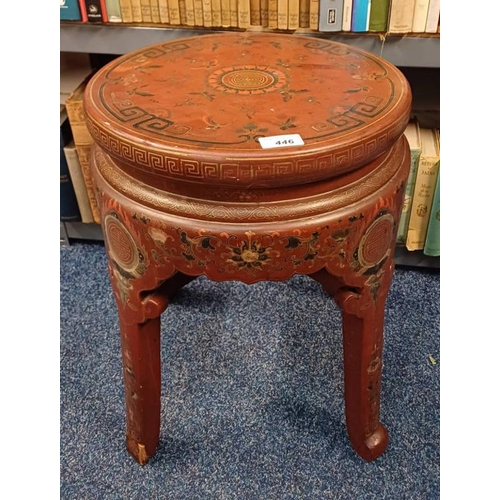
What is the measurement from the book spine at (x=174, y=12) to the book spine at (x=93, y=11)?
14cm

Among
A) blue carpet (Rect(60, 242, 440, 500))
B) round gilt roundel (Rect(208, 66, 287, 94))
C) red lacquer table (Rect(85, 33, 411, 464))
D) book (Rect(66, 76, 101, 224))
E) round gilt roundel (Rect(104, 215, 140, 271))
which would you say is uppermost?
round gilt roundel (Rect(208, 66, 287, 94))

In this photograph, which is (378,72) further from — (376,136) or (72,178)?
(72,178)

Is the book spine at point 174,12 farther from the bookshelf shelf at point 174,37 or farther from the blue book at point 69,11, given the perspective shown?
the blue book at point 69,11

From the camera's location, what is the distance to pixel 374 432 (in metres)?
1.01

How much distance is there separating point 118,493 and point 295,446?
0.31 m

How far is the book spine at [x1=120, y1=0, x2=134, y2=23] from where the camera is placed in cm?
117

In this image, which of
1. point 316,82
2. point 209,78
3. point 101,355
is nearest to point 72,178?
point 101,355

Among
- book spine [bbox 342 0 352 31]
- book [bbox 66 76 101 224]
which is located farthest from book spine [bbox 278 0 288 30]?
book [bbox 66 76 101 224]

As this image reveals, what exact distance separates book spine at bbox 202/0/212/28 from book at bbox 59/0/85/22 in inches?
10.0

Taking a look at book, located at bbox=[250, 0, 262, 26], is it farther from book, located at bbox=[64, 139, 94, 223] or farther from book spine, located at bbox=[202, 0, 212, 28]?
book, located at bbox=[64, 139, 94, 223]

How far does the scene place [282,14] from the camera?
115 cm

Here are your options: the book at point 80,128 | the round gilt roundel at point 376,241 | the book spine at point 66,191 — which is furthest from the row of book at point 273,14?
the round gilt roundel at point 376,241

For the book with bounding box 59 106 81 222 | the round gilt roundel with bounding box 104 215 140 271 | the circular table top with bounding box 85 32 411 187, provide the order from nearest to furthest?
1. the circular table top with bounding box 85 32 411 187
2. the round gilt roundel with bounding box 104 215 140 271
3. the book with bounding box 59 106 81 222

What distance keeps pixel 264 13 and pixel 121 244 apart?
2.06ft
